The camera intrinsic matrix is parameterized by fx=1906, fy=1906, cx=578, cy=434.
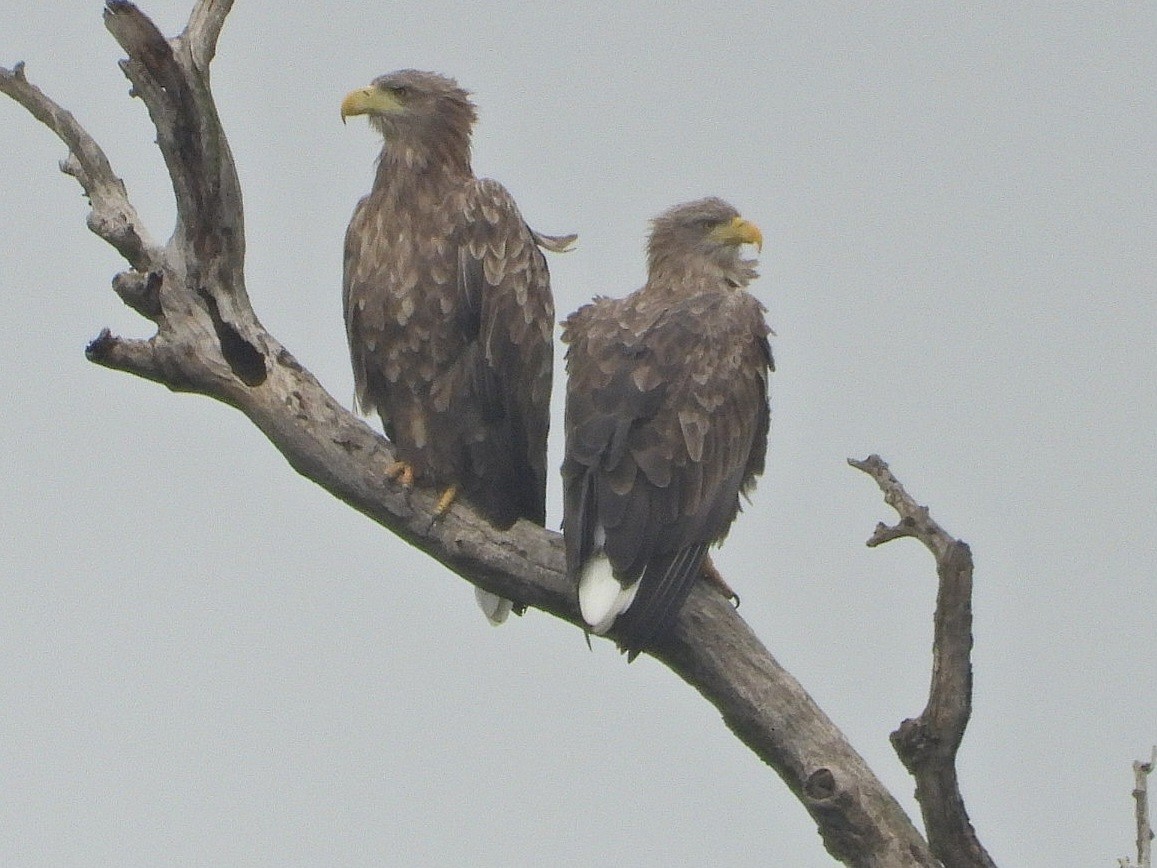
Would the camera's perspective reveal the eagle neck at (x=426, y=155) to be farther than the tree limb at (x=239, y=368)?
Yes

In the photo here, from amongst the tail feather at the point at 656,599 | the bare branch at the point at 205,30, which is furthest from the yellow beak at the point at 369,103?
the tail feather at the point at 656,599

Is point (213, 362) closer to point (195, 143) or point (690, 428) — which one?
point (195, 143)

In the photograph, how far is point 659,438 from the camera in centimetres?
729

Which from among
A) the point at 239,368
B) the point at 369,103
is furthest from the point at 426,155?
the point at 239,368

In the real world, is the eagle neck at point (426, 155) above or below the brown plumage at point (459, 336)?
above

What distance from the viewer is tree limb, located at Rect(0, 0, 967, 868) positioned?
685 cm

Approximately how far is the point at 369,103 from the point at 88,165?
1.57 metres

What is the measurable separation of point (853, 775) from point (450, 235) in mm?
2946

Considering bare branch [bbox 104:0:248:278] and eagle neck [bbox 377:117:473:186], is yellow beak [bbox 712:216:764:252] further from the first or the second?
bare branch [bbox 104:0:248:278]

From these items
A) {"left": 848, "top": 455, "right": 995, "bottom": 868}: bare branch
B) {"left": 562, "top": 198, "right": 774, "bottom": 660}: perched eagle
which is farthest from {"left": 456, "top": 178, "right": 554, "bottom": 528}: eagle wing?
{"left": 848, "top": 455, "right": 995, "bottom": 868}: bare branch

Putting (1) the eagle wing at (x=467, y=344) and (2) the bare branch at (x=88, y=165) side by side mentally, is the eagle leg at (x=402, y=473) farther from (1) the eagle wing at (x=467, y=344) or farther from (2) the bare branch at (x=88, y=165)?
(2) the bare branch at (x=88, y=165)

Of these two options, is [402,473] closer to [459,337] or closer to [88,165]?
[459,337]

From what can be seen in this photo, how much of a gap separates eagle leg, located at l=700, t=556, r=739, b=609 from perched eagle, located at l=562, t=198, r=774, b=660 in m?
0.02

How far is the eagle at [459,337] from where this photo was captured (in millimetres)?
7965
